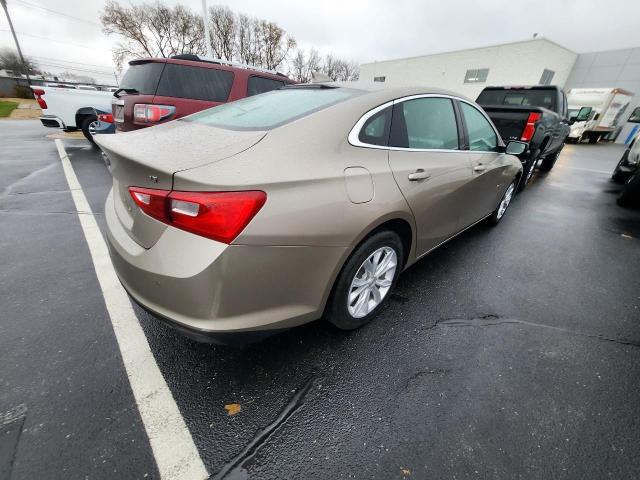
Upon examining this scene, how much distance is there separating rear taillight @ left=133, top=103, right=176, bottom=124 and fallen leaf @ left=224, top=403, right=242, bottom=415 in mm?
4039

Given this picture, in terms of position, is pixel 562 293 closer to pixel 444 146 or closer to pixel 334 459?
pixel 444 146

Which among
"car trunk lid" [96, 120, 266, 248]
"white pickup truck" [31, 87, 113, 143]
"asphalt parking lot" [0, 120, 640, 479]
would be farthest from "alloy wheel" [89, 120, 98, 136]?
"car trunk lid" [96, 120, 266, 248]

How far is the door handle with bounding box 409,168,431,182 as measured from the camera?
2.02 metres

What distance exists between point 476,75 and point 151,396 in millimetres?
35909

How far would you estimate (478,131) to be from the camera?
3.05 metres

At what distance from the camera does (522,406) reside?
1.72 meters

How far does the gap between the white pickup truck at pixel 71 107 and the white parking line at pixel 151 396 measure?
6.97m

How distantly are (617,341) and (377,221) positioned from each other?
2.18m

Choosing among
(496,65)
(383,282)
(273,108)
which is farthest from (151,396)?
(496,65)

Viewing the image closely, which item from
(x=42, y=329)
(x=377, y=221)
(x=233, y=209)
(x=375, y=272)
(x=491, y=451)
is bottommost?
(x=42, y=329)

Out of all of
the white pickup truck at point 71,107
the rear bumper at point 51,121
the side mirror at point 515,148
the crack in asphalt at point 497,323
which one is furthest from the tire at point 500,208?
the rear bumper at point 51,121

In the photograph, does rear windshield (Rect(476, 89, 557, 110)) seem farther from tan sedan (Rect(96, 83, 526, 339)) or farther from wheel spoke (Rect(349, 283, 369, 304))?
wheel spoke (Rect(349, 283, 369, 304))

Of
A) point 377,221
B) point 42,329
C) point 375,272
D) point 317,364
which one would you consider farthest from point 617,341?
point 42,329

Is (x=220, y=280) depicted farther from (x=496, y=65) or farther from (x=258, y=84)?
(x=496, y=65)
